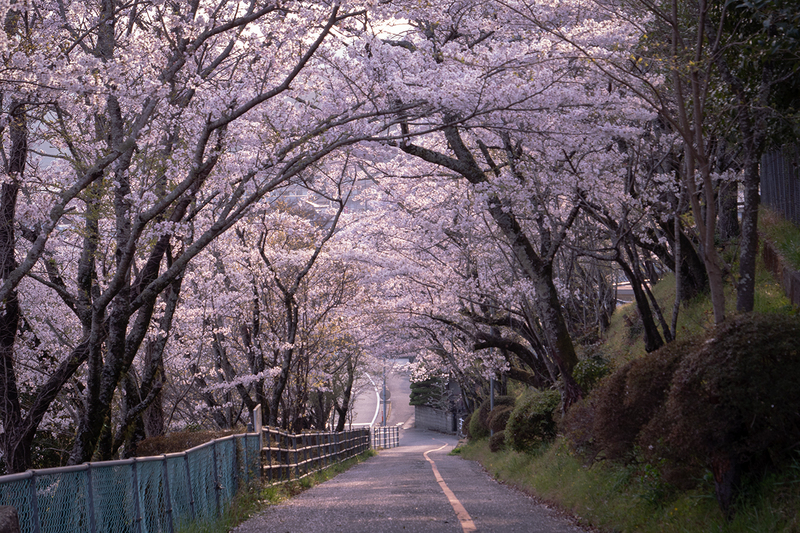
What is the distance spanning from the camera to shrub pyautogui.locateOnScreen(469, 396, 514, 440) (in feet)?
95.6

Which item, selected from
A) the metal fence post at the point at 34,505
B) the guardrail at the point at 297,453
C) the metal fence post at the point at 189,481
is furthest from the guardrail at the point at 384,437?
the metal fence post at the point at 34,505

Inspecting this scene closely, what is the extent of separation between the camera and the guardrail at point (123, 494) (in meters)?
5.09

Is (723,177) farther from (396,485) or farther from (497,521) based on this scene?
(396,485)

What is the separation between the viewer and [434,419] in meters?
75.4

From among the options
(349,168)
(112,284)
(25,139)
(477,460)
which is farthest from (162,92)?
(477,460)

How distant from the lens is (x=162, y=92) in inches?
384

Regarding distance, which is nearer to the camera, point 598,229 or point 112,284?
point 112,284

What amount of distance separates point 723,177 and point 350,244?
47.2 ft

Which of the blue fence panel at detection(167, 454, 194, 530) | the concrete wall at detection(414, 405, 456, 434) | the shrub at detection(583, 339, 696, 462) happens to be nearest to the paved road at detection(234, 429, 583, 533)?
the blue fence panel at detection(167, 454, 194, 530)

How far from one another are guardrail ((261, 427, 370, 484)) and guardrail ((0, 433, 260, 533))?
358 centimetres

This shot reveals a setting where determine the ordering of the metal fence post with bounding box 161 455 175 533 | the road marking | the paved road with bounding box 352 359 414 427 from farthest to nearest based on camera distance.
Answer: the paved road with bounding box 352 359 414 427, the road marking, the metal fence post with bounding box 161 455 175 533

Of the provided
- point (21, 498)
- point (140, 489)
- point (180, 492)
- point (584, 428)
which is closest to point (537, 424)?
point (584, 428)

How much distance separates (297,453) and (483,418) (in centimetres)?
1538

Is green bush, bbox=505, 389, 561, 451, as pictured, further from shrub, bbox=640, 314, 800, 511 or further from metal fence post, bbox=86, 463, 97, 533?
metal fence post, bbox=86, 463, 97, 533
